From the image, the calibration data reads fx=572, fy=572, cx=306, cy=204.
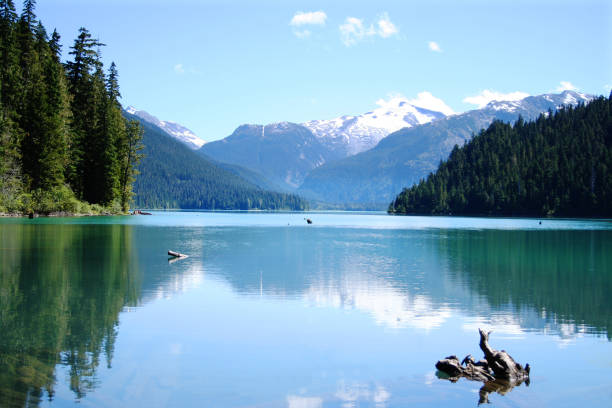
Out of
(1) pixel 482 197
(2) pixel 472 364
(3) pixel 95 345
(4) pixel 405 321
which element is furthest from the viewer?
(1) pixel 482 197

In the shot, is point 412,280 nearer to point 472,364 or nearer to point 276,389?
point 472,364

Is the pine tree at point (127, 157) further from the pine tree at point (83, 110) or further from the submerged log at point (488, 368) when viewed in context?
the submerged log at point (488, 368)

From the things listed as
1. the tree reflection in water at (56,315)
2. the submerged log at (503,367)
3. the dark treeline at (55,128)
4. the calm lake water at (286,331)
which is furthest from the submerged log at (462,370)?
the dark treeline at (55,128)

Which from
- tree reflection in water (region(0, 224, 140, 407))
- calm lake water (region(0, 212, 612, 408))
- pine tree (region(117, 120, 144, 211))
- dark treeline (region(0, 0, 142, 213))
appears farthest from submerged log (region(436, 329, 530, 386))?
pine tree (region(117, 120, 144, 211))

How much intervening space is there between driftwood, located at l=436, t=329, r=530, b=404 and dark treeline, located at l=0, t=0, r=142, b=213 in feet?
241

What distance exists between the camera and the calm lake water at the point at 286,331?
1098cm

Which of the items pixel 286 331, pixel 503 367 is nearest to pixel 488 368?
pixel 503 367

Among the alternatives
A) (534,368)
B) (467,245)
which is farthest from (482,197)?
(534,368)

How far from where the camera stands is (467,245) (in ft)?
163

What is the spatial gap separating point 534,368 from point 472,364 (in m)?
1.60

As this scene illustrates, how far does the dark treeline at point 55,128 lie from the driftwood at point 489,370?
73.5 metres

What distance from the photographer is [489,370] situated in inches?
478

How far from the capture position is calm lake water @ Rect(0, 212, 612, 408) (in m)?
11.0

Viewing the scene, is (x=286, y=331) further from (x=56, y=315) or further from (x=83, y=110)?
(x=83, y=110)
